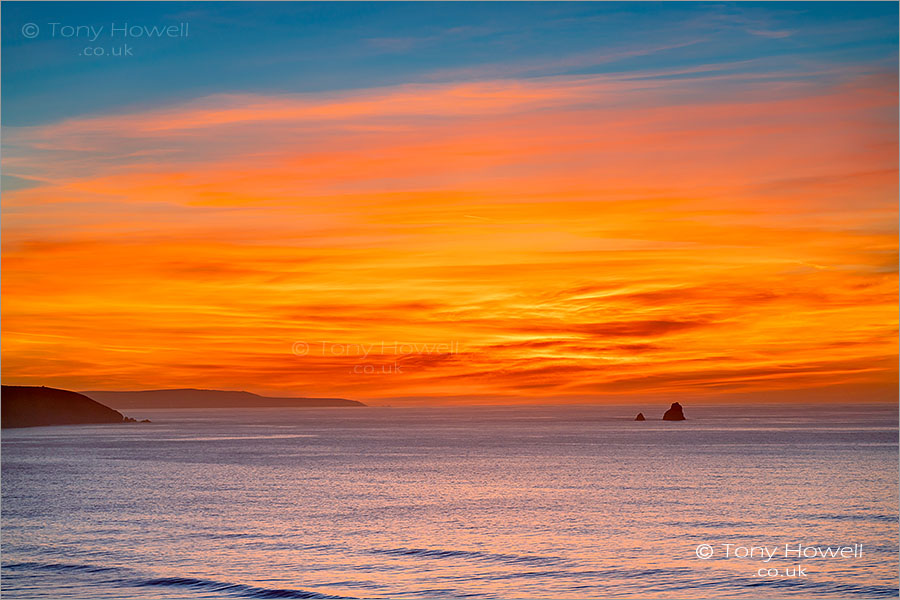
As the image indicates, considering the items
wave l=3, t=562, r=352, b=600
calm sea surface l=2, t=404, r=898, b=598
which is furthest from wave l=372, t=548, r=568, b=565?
wave l=3, t=562, r=352, b=600

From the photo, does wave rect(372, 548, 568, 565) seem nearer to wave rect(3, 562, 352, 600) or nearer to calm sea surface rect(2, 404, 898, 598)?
calm sea surface rect(2, 404, 898, 598)

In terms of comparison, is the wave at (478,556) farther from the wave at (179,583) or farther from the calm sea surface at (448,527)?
the wave at (179,583)

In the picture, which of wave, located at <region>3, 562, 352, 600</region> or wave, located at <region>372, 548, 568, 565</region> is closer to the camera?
wave, located at <region>3, 562, 352, 600</region>

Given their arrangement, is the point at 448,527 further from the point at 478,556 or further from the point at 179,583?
the point at 179,583

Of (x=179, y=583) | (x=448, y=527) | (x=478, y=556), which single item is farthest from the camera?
(x=448, y=527)

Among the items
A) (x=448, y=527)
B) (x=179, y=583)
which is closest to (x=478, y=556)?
(x=448, y=527)

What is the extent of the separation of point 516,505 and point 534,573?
2317cm

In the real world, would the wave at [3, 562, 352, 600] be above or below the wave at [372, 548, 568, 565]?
below

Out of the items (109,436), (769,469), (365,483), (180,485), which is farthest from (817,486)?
(109,436)

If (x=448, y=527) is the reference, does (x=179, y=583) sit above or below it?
below

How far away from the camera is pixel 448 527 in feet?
182

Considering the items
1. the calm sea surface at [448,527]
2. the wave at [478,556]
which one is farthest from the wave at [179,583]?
the wave at [478,556]

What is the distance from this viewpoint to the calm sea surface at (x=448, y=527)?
4091cm

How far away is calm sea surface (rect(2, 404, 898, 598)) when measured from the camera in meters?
40.9
